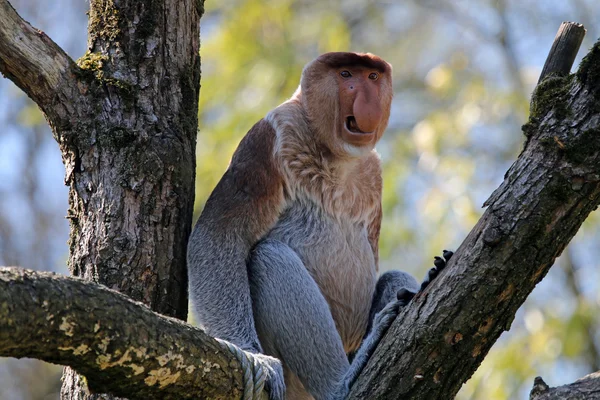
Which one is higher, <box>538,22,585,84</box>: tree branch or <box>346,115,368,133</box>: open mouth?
<box>346,115,368,133</box>: open mouth

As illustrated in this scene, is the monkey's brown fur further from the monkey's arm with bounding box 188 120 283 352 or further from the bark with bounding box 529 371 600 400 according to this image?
the bark with bounding box 529 371 600 400

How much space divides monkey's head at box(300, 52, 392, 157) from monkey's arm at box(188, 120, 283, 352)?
14.2 inches

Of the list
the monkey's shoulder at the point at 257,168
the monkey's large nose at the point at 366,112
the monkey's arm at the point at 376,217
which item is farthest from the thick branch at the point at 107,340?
the monkey's arm at the point at 376,217

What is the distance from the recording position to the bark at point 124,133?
4.04 meters

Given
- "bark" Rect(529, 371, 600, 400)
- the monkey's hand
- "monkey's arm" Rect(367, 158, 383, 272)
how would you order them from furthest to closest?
"monkey's arm" Rect(367, 158, 383, 272) < the monkey's hand < "bark" Rect(529, 371, 600, 400)

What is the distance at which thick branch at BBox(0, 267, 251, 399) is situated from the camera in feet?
8.64

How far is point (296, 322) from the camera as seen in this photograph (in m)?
4.41

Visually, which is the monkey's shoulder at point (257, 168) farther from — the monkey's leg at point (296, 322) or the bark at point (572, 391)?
the bark at point (572, 391)

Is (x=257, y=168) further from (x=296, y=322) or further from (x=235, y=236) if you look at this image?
(x=296, y=322)

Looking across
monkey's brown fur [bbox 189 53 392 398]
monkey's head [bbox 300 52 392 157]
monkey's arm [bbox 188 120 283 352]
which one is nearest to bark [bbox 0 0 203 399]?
monkey's arm [bbox 188 120 283 352]

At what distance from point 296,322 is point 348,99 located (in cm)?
147

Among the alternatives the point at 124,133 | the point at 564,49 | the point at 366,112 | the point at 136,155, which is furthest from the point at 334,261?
the point at 564,49

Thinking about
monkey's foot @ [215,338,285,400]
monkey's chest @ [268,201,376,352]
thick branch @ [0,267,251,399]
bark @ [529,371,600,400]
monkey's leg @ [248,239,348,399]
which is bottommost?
thick branch @ [0,267,251,399]

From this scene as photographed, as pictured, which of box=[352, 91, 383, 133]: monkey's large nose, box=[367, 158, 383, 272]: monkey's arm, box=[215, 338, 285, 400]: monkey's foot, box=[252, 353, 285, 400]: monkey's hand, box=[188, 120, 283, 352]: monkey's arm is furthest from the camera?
box=[367, 158, 383, 272]: monkey's arm
